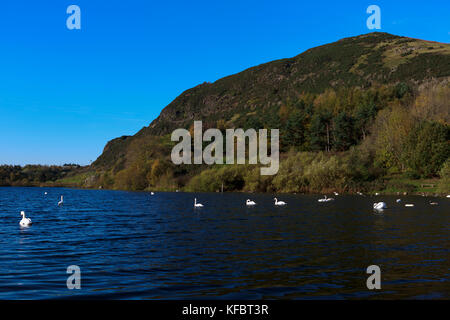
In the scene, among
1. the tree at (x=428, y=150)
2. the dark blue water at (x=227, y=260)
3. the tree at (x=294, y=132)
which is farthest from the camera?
the tree at (x=294, y=132)

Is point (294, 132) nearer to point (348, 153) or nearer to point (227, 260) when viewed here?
point (348, 153)

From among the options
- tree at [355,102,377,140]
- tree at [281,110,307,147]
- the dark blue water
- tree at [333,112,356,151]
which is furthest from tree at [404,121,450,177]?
the dark blue water

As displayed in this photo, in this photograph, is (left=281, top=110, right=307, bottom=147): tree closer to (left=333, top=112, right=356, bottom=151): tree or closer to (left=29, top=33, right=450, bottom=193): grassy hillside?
(left=29, top=33, right=450, bottom=193): grassy hillside

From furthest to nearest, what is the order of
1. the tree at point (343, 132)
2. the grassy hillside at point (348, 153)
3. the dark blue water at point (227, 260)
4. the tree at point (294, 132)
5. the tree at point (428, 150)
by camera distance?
1. the tree at point (294, 132)
2. the tree at point (343, 132)
3. the grassy hillside at point (348, 153)
4. the tree at point (428, 150)
5. the dark blue water at point (227, 260)

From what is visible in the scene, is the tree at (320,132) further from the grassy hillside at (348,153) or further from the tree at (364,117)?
the tree at (364,117)

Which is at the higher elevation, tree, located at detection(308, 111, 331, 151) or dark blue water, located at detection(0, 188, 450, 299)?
tree, located at detection(308, 111, 331, 151)

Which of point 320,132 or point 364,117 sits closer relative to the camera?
point 364,117

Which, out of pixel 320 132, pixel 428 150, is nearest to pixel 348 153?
pixel 320 132

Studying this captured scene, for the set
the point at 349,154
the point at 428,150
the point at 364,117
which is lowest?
the point at 349,154

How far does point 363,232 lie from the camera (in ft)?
100

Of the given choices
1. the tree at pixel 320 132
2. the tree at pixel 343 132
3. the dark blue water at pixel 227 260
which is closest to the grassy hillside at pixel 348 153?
the tree at pixel 343 132

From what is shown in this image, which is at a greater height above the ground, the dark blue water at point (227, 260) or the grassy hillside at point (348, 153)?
the grassy hillside at point (348, 153)

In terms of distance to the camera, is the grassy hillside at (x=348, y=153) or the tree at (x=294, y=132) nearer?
the grassy hillside at (x=348, y=153)
